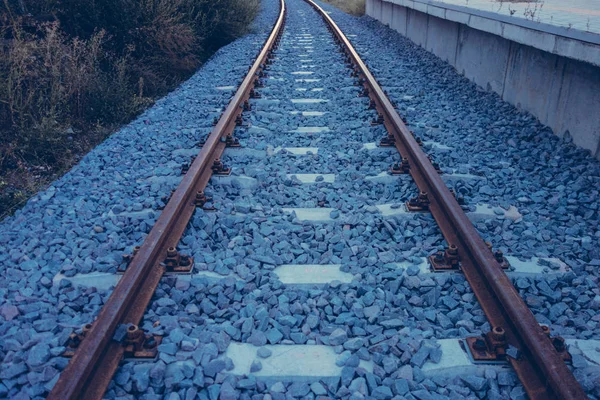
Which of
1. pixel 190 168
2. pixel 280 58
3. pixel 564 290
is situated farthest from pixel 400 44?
pixel 564 290

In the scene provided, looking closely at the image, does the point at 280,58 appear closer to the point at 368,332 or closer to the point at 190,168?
the point at 190,168

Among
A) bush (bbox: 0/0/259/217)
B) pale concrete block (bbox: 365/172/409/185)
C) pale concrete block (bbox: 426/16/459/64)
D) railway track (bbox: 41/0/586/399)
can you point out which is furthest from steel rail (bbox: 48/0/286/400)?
pale concrete block (bbox: 426/16/459/64)

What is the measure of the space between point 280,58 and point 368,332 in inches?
310

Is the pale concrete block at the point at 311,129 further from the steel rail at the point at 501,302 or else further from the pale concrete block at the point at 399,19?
the pale concrete block at the point at 399,19

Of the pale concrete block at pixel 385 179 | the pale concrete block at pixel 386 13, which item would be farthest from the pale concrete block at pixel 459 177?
the pale concrete block at pixel 386 13

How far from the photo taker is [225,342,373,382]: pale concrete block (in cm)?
235

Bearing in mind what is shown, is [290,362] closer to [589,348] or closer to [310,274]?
[310,274]

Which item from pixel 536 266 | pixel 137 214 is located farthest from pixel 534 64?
pixel 137 214

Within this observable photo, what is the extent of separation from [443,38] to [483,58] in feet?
6.57

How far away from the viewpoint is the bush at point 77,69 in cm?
536

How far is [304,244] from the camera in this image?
11.0 ft

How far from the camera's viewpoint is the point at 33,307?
280cm

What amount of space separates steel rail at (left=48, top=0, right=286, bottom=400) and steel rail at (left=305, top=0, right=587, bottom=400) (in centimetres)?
178

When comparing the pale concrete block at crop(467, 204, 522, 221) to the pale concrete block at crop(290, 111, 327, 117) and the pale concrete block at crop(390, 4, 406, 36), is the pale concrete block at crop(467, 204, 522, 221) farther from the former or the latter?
the pale concrete block at crop(390, 4, 406, 36)
